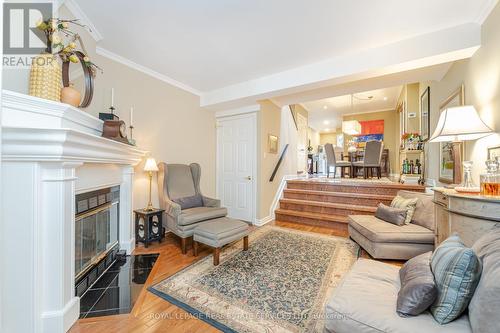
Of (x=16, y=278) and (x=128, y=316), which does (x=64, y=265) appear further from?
(x=128, y=316)

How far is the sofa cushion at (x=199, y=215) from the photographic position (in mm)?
2674

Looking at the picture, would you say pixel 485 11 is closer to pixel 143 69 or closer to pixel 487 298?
pixel 487 298

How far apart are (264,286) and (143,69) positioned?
129 inches

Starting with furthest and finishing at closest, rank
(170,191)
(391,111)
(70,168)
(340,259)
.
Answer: (391,111) < (170,191) < (340,259) < (70,168)

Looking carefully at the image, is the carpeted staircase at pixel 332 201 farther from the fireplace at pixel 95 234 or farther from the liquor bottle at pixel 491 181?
the fireplace at pixel 95 234

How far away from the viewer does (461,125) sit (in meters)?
Result: 1.84

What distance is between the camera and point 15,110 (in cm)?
127

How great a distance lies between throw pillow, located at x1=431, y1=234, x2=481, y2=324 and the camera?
967 mm

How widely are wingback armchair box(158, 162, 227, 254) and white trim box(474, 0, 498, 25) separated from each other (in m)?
3.49

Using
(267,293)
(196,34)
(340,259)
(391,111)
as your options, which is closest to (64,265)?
(267,293)

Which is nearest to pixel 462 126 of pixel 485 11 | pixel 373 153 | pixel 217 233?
pixel 485 11

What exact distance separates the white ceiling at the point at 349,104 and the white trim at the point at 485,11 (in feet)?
12.3

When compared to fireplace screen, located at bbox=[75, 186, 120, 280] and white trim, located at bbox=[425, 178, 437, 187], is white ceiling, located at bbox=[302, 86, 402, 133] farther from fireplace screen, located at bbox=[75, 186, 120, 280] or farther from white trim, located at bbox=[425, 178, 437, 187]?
fireplace screen, located at bbox=[75, 186, 120, 280]

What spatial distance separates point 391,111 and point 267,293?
26.7 ft
